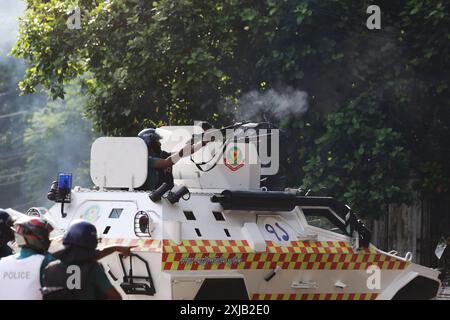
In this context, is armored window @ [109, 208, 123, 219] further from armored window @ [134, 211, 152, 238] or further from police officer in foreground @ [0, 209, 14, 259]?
police officer in foreground @ [0, 209, 14, 259]

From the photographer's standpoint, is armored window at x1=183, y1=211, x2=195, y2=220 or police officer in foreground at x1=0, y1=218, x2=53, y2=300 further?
armored window at x1=183, y1=211, x2=195, y2=220

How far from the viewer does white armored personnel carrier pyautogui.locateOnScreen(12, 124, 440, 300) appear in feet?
34.0

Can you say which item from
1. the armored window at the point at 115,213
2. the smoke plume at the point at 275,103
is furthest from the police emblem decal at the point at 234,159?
the smoke plume at the point at 275,103

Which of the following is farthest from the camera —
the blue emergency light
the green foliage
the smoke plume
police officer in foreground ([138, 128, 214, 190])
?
the smoke plume

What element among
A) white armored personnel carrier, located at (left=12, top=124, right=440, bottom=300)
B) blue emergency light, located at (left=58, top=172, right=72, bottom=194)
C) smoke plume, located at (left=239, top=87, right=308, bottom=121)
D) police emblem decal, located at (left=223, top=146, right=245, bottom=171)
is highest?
smoke plume, located at (left=239, top=87, right=308, bottom=121)

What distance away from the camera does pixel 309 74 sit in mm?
17984

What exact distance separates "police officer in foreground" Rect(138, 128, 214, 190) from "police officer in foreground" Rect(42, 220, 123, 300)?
4.25m

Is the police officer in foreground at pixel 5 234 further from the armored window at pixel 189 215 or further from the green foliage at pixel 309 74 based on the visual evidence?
the green foliage at pixel 309 74

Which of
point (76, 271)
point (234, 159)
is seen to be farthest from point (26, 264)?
point (234, 159)

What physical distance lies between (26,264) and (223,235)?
12.4ft

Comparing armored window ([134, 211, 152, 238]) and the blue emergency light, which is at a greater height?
the blue emergency light

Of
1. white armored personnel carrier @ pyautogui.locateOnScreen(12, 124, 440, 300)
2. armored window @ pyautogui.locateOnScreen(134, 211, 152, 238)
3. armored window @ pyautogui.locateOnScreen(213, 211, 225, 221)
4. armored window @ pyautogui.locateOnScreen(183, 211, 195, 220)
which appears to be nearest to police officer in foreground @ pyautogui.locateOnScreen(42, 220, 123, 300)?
white armored personnel carrier @ pyautogui.locateOnScreen(12, 124, 440, 300)
